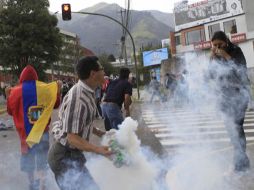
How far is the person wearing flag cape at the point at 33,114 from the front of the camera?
511 centimetres

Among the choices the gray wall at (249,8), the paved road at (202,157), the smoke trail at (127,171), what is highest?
the gray wall at (249,8)

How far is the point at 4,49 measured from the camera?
3462cm

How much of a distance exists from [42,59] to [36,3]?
4484 mm

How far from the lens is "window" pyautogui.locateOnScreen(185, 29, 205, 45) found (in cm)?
6031

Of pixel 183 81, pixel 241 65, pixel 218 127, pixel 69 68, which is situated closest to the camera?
pixel 241 65

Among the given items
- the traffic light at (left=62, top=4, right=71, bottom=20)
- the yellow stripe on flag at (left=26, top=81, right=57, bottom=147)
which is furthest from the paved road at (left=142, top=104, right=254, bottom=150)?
the traffic light at (left=62, top=4, right=71, bottom=20)

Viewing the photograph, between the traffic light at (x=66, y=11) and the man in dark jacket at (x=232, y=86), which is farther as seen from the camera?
the traffic light at (x=66, y=11)

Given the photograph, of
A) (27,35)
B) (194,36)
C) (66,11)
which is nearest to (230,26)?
(194,36)

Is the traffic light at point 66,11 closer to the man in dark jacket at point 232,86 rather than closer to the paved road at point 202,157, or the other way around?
the paved road at point 202,157

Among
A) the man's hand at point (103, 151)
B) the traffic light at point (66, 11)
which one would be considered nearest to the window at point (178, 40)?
the traffic light at point (66, 11)

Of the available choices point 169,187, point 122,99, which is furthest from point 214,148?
point 169,187

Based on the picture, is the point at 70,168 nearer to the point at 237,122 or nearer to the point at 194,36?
the point at 237,122

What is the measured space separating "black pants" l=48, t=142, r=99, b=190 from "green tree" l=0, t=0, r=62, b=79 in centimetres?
3173

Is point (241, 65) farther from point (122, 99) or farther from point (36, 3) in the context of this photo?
point (36, 3)
